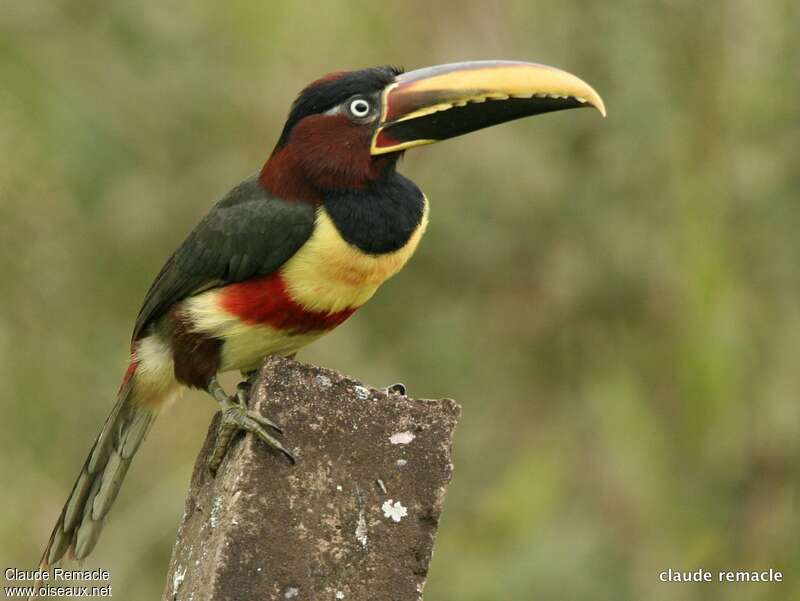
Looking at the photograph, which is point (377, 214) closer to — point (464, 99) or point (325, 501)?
point (464, 99)

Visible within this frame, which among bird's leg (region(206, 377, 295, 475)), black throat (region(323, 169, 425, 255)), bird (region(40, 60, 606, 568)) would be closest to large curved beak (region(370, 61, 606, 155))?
bird (region(40, 60, 606, 568))

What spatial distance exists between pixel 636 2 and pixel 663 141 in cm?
68

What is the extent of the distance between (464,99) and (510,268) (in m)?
3.40

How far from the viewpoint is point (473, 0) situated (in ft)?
26.9

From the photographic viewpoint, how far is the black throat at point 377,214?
4.43 meters

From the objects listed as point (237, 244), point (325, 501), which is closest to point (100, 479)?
point (237, 244)

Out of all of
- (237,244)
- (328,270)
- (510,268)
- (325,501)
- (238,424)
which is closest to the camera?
(325,501)

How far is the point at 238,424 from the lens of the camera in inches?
142

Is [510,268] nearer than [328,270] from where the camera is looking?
No

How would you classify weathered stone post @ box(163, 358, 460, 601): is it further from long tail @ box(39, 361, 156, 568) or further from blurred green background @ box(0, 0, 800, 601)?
blurred green background @ box(0, 0, 800, 601)

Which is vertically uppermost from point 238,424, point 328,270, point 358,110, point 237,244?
point 358,110

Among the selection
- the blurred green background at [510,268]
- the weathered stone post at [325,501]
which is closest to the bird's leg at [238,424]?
the weathered stone post at [325,501]

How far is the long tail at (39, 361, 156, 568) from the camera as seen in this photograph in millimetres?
4488

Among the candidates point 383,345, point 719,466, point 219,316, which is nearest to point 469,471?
point 383,345
